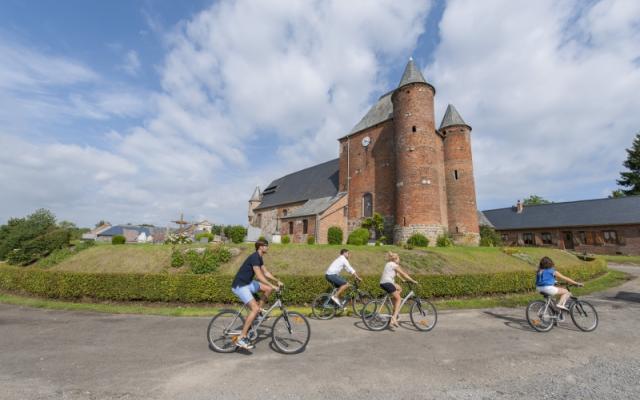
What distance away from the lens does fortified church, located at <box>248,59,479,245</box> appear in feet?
79.2

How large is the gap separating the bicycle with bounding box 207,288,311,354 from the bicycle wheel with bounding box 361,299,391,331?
89.0 inches

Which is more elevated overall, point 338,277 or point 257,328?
point 338,277

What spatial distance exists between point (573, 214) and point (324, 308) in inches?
1935

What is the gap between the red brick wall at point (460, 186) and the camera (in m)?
26.6

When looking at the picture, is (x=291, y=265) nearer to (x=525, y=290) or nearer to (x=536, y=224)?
(x=525, y=290)

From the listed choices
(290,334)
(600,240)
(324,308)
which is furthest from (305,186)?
(600,240)

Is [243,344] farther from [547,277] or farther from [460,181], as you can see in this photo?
[460,181]

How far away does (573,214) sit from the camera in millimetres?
41125

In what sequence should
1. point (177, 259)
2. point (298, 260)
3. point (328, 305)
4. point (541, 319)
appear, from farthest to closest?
point (298, 260) → point (177, 259) → point (328, 305) → point (541, 319)

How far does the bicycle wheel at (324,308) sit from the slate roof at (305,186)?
24.6m

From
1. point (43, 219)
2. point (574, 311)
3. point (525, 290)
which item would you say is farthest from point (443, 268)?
point (43, 219)

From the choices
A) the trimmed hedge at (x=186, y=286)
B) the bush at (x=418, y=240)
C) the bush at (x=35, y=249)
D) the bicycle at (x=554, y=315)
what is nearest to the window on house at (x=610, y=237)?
the bush at (x=418, y=240)

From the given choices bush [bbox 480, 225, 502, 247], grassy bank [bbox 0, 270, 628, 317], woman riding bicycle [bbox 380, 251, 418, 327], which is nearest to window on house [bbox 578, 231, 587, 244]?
bush [bbox 480, 225, 502, 247]

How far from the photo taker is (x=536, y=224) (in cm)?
4384
